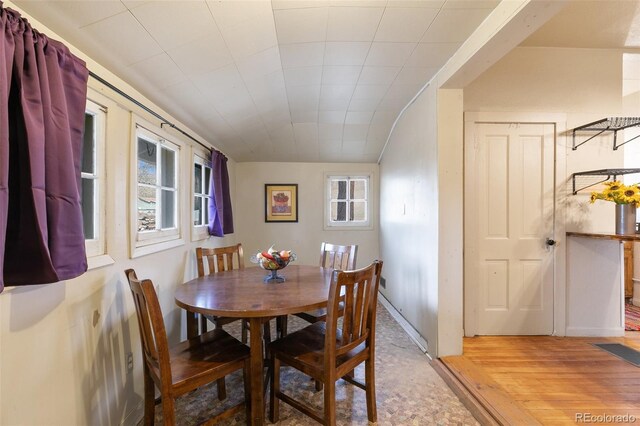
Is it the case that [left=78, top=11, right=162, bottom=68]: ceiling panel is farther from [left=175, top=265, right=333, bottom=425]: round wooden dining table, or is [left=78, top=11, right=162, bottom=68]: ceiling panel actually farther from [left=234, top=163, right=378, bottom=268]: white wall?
[left=234, top=163, right=378, bottom=268]: white wall

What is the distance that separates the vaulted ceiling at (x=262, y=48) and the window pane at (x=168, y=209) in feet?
2.05

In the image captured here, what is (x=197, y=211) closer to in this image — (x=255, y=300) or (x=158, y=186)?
(x=158, y=186)

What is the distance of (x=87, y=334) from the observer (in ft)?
4.12

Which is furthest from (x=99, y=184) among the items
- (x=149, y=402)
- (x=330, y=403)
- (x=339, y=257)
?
(x=339, y=257)

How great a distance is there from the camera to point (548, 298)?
94.7 inches

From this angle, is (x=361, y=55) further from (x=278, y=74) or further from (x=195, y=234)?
(x=195, y=234)

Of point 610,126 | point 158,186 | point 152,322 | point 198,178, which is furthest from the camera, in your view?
point 198,178

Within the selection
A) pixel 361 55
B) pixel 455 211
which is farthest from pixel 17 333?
pixel 455 211

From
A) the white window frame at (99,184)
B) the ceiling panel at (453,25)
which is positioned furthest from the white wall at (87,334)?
the ceiling panel at (453,25)

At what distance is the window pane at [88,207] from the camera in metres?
1.34

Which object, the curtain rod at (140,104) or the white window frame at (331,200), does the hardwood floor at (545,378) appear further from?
the curtain rod at (140,104)

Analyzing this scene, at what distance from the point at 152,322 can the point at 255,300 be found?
0.48m

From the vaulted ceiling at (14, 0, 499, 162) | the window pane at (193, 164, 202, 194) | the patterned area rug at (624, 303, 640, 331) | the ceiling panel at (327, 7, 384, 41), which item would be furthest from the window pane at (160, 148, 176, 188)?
the patterned area rug at (624, 303, 640, 331)

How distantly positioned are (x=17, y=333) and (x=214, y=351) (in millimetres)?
793
